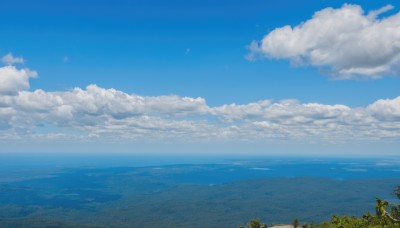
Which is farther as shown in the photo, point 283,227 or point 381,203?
point 283,227

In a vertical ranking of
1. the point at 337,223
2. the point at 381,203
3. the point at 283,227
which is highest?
the point at 381,203

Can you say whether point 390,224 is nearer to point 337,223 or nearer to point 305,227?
point 337,223

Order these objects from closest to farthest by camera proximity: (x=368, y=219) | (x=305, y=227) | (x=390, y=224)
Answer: (x=390, y=224) → (x=368, y=219) → (x=305, y=227)

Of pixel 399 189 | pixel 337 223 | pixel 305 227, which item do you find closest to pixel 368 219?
pixel 337 223

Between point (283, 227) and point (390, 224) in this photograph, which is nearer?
point (390, 224)

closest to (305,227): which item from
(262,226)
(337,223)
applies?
(337,223)

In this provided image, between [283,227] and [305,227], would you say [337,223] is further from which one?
[283,227]

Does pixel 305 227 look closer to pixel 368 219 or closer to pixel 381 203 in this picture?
pixel 368 219

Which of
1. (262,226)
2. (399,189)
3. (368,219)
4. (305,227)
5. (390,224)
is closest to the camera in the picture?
(390,224)

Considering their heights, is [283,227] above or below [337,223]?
below

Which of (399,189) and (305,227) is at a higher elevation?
(399,189)
